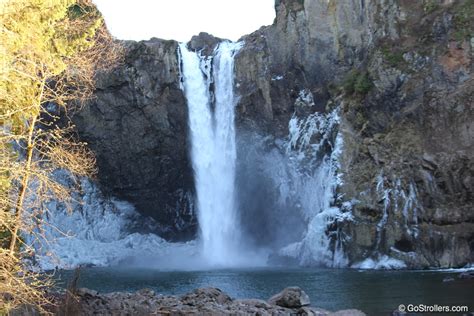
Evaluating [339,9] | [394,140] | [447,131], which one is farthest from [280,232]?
[339,9]

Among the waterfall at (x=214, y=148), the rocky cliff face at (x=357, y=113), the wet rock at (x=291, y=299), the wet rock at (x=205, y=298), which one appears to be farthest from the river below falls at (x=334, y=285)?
the waterfall at (x=214, y=148)

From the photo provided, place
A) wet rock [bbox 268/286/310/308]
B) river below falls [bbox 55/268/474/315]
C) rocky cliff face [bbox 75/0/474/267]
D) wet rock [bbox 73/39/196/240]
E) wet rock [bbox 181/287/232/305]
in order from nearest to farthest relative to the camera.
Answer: wet rock [bbox 181/287/232/305] → wet rock [bbox 268/286/310/308] → river below falls [bbox 55/268/474/315] → rocky cliff face [bbox 75/0/474/267] → wet rock [bbox 73/39/196/240]

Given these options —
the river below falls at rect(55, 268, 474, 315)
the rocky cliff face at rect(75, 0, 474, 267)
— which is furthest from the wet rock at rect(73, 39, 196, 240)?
the river below falls at rect(55, 268, 474, 315)

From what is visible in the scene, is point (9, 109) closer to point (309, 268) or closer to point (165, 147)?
point (309, 268)

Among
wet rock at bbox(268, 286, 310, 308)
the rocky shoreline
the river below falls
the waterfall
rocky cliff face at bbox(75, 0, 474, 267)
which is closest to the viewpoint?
the rocky shoreline

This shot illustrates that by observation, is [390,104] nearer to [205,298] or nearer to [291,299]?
[291,299]

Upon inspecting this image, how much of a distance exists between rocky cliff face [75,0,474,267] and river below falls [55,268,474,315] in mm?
5197

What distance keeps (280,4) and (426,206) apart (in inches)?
1026

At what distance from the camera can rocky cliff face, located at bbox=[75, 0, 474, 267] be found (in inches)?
1484

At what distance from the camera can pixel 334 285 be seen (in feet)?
92.8

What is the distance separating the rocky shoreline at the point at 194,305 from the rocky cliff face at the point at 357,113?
65.3ft

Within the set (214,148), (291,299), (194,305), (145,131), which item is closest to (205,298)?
(194,305)

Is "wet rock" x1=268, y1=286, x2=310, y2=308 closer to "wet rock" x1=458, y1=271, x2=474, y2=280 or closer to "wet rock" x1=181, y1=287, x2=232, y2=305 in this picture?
"wet rock" x1=181, y1=287, x2=232, y2=305

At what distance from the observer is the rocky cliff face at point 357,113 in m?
37.7
